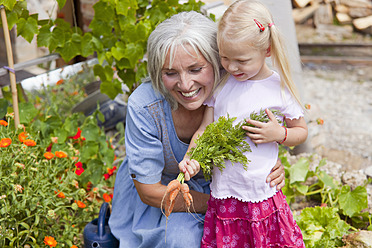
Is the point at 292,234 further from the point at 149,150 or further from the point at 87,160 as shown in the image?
the point at 87,160

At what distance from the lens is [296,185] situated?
3.00 m

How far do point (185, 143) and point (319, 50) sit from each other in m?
5.89

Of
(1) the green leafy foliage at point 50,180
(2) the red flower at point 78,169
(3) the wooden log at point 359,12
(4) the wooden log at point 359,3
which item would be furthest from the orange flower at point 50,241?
(4) the wooden log at point 359,3

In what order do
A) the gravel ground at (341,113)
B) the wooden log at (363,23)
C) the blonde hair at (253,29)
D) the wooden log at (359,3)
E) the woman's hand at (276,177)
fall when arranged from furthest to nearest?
the wooden log at (359,3)
the wooden log at (363,23)
the gravel ground at (341,113)
the woman's hand at (276,177)
the blonde hair at (253,29)

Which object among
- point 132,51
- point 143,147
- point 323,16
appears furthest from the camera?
point 323,16

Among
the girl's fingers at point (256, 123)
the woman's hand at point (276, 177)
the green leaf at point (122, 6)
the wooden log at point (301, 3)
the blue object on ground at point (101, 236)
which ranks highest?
the green leaf at point (122, 6)

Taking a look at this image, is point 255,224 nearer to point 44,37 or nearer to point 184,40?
point 184,40

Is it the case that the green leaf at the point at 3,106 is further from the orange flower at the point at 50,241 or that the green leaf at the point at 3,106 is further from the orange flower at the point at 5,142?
the orange flower at the point at 50,241

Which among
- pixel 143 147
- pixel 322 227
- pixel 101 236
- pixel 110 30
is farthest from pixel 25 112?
pixel 322 227

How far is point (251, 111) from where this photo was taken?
1.99 m

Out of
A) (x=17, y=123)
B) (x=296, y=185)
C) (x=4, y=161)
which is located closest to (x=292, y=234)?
(x=296, y=185)

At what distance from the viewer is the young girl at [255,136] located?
1.87m

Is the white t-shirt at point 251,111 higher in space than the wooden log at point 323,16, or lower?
higher

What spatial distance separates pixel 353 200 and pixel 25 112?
2164 mm
